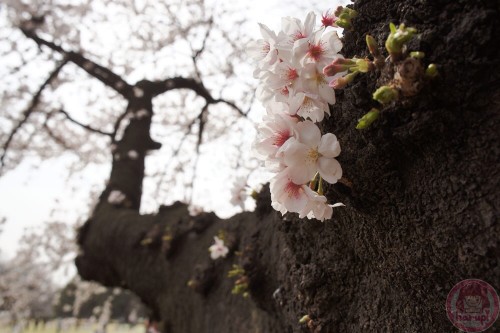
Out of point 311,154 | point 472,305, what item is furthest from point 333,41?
point 472,305

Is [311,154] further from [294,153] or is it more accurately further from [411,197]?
[411,197]

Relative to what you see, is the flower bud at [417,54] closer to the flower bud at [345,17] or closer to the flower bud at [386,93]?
the flower bud at [386,93]

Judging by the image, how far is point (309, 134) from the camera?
2.41 feet

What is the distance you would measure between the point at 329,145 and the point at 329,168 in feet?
0.15

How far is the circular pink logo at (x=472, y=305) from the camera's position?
66 cm

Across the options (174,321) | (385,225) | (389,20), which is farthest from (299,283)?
(174,321)

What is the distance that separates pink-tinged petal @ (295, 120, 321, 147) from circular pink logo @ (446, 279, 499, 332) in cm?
39

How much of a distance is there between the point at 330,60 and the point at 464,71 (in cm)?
25

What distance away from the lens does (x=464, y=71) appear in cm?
68

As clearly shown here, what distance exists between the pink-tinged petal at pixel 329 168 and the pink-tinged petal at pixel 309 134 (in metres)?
0.04

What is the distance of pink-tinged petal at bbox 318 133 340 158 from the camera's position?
0.73 metres

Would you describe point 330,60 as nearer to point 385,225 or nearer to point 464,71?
point 464,71

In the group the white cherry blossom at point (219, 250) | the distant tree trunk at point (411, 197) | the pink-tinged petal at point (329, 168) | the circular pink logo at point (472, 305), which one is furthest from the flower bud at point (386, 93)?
the white cherry blossom at point (219, 250)

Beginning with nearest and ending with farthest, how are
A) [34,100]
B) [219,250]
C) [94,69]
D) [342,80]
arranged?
[342,80]
[219,250]
[94,69]
[34,100]
